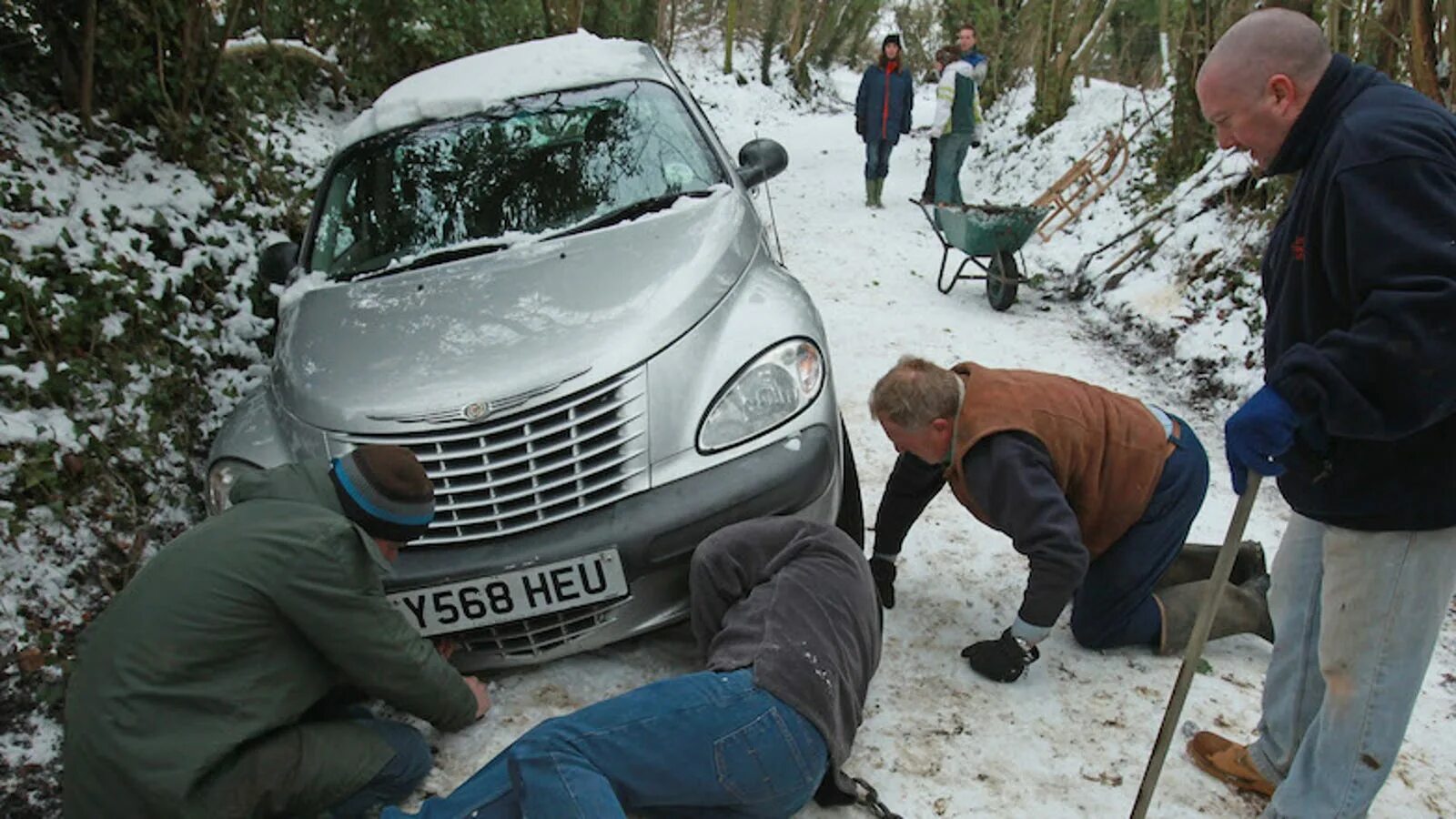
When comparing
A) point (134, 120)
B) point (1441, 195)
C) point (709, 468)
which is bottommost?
point (709, 468)

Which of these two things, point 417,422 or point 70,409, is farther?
point 70,409

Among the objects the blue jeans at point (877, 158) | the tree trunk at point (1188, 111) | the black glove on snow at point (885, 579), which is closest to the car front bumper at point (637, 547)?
the black glove on snow at point (885, 579)

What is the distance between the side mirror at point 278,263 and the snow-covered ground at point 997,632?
0.89 metres

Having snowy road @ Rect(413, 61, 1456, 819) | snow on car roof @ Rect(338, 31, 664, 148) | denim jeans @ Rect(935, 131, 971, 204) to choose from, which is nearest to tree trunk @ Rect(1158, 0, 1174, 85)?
denim jeans @ Rect(935, 131, 971, 204)

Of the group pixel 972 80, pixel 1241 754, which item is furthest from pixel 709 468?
pixel 972 80

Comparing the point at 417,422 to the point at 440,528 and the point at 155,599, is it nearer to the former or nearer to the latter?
the point at 440,528

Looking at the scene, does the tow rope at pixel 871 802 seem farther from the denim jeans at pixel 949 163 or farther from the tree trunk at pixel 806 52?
the tree trunk at pixel 806 52

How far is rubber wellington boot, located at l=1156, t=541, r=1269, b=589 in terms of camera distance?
122 inches

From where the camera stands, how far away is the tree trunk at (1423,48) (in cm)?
438

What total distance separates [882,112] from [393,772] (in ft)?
31.3

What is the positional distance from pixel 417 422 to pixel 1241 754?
7.72 ft

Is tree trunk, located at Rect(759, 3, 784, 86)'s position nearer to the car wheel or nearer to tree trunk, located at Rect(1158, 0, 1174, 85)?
tree trunk, located at Rect(1158, 0, 1174, 85)

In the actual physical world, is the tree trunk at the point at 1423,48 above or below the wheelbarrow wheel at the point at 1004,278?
above

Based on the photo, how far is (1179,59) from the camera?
7617mm
